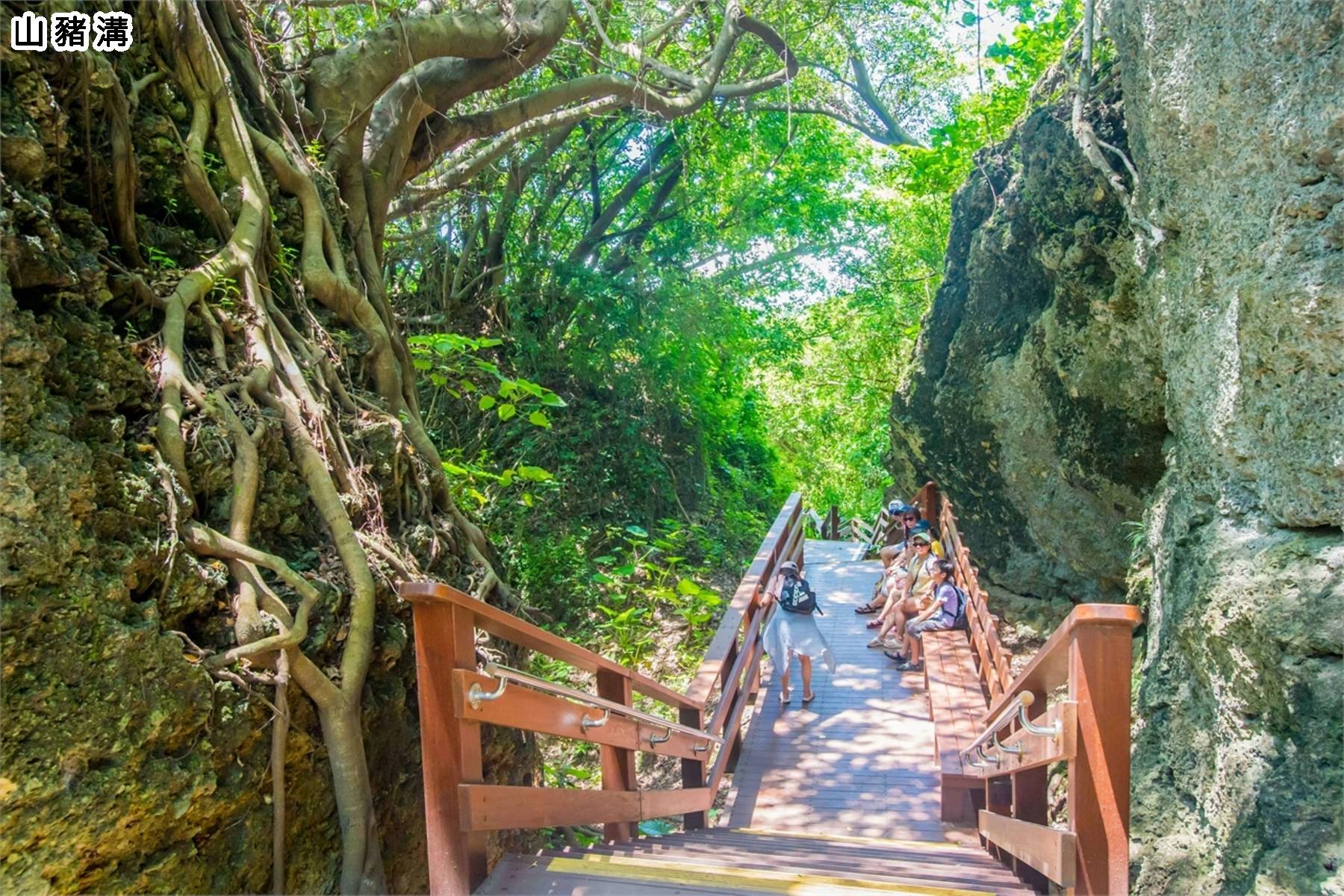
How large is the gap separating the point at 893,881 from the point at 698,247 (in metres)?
→ 10.1

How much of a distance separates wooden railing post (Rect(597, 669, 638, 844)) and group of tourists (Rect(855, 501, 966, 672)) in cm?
406

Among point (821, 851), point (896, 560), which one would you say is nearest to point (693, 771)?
point (821, 851)

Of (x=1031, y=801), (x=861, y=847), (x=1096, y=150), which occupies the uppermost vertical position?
(x=1096, y=150)

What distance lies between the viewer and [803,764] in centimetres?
613

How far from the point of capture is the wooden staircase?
2.56 m

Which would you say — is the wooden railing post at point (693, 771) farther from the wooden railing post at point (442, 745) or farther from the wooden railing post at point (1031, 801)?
the wooden railing post at point (442, 745)

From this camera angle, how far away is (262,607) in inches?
107

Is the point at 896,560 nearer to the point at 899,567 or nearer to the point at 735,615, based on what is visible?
the point at 899,567

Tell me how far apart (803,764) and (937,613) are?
1868 mm

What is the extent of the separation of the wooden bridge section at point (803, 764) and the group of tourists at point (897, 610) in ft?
0.58

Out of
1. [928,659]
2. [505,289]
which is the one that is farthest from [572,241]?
[928,659]

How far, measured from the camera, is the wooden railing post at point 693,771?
5082mm

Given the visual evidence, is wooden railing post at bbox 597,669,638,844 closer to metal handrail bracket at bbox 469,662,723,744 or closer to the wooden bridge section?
the wooden bridge section

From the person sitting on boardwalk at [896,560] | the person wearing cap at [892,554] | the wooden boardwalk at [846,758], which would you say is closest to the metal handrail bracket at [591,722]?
the wooden boardwalk at [846,758]
